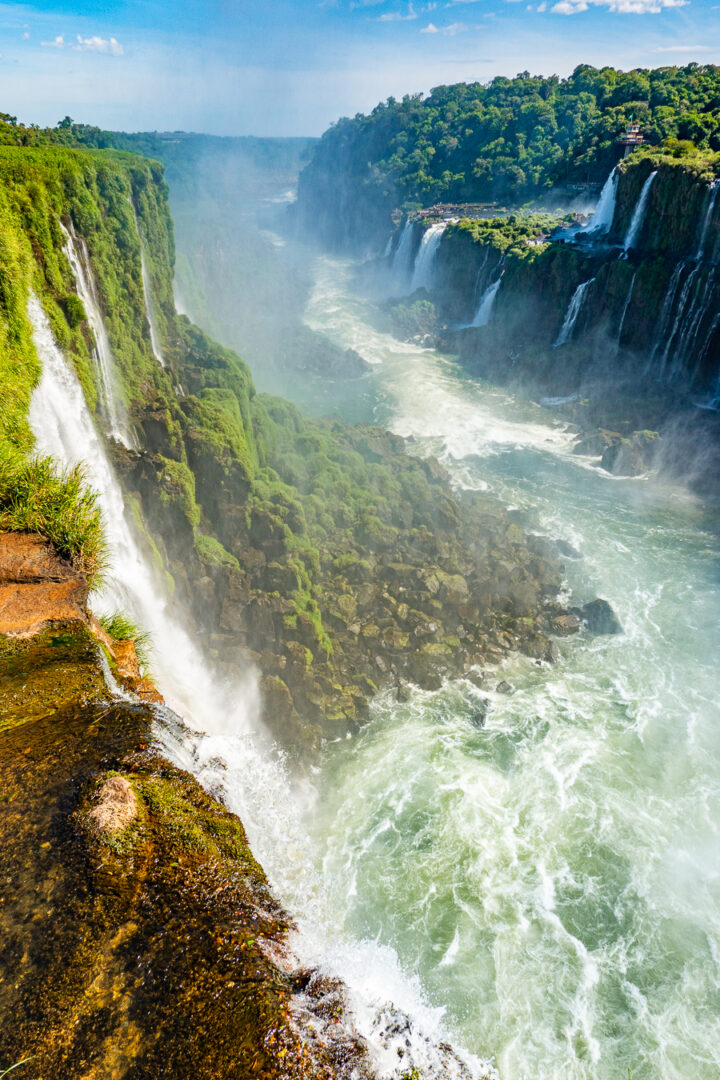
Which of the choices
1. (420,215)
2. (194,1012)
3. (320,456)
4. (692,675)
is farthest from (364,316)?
(194,1012)

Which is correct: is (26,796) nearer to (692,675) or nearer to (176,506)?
(176,506)

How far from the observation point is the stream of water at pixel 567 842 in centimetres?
1051

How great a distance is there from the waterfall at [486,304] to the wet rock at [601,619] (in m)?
33.7

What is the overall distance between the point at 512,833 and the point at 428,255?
5724 centimetres

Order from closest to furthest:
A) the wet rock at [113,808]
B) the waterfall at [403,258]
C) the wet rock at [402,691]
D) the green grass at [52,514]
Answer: the wet rock at [113,808] → the green grass at [52,514] → the wet rock at [402,691] → the waterfall at [403,258]

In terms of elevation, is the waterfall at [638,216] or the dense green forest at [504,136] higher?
the dense green forest at [504,136]

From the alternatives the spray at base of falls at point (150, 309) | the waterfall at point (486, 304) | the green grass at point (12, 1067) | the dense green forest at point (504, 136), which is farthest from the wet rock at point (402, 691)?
the dense green forest at point (504, 136)

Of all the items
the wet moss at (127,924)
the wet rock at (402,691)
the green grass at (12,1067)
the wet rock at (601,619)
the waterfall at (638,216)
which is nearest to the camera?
the green grass at (12,1067)

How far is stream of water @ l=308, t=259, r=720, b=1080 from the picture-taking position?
10.5 meters

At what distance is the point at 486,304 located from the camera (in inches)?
1893

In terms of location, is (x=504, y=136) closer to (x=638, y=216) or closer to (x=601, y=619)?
(x=638, y=216)

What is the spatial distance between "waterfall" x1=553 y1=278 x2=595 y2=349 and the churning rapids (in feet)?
77.2

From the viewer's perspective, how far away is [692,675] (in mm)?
18625

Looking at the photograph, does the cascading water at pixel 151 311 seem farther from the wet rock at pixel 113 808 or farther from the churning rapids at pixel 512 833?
the wet rock at pixel 113 808
